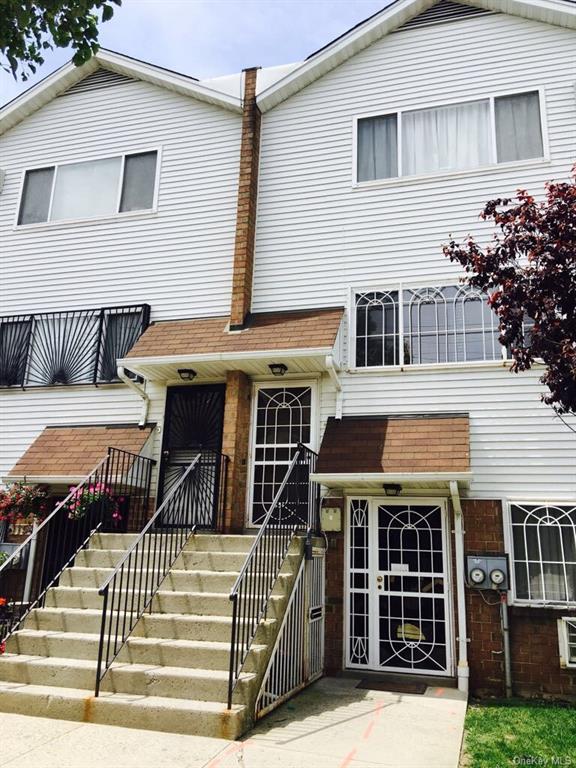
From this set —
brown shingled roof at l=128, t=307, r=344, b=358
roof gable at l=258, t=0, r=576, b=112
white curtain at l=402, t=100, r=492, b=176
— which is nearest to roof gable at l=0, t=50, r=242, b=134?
roof gable at l=258, t=0, r=576, b=112

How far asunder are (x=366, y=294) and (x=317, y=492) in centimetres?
314

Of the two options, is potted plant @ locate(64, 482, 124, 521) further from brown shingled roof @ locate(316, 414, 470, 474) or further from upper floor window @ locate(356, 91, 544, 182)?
upper floor window @ locate(356, 91, 544, 182)

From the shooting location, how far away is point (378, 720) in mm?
5984

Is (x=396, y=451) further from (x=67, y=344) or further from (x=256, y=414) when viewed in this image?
(x=67, y=344)

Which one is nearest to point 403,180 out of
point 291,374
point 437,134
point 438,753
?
point 437,134

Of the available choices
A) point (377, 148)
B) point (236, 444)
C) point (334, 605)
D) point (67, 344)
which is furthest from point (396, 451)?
point (67, 344)

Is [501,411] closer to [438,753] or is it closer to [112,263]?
[438,753]

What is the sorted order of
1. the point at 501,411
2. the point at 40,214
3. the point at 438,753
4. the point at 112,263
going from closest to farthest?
1. the point at 438,753
2. the point at 501,411
3. the point at 112,263
4. the point at 40,214

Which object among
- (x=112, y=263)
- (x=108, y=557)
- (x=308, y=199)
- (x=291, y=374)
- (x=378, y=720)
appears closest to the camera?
(x=378, y=720)

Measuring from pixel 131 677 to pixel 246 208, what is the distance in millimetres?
7175

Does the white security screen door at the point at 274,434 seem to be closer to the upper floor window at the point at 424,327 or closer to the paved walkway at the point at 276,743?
the upper floor window at the point at 424,327

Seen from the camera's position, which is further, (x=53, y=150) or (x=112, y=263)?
(x=53, y=150)

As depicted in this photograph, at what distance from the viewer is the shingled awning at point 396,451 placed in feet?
25.5

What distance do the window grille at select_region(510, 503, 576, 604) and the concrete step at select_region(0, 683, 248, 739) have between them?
4.19 m
